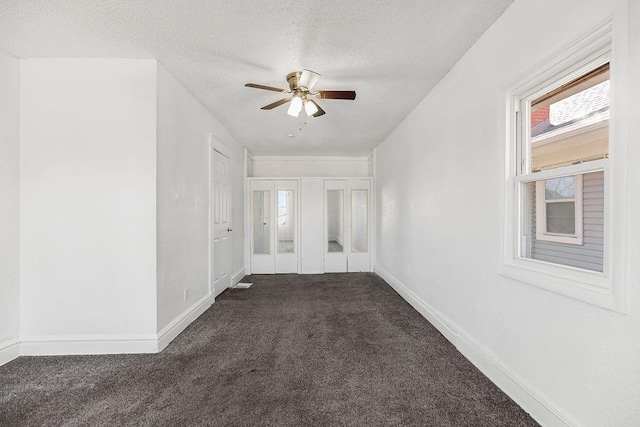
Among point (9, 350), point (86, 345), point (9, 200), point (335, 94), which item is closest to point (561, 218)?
point (335, 94)

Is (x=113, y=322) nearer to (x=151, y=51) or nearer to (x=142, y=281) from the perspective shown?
(x=142, y=281)

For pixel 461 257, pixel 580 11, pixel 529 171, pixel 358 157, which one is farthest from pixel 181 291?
pixel 358 157

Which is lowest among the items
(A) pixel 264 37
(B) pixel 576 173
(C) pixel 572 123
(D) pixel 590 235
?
(D) pixel 590 235

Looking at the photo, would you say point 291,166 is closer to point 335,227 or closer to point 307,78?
point 335,227

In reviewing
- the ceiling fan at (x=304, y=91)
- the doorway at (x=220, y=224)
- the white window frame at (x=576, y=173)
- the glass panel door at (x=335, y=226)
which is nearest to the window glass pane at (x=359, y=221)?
the glass panel door at (x=335, y=226)

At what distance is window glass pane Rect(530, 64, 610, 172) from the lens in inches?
56.5

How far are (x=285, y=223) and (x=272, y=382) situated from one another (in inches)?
160

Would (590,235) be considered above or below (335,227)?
above

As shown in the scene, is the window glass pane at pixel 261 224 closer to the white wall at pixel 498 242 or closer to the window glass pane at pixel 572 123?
the white wall at pixel 498 242

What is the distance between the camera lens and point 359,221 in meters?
6.03

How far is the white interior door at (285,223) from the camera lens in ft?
19.5

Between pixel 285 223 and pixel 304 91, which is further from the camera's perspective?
pixel 285 223

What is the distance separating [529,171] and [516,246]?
0.51m

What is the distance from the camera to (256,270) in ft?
19.4
